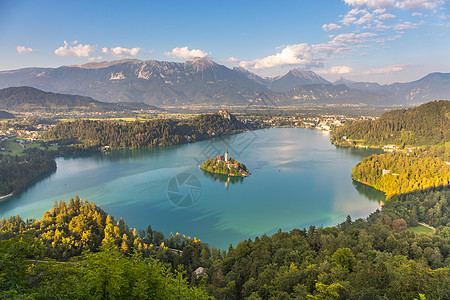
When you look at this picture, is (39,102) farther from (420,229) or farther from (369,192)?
(420,229)

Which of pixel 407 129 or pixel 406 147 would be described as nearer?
pixel 406 147

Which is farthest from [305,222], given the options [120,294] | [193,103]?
[193,103]

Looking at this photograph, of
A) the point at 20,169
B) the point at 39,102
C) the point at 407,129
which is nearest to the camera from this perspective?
the point at 20,169

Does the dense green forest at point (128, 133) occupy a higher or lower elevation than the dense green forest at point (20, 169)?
higher

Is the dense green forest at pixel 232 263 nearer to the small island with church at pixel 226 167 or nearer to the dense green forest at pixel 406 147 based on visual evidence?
the dense green forest at pixel 406 147

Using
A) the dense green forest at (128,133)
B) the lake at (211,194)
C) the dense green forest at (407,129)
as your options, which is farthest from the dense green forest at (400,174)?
the dense green forest at (128,133)

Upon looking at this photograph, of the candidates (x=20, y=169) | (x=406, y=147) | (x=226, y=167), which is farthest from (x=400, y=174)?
(x=20, y=169)
